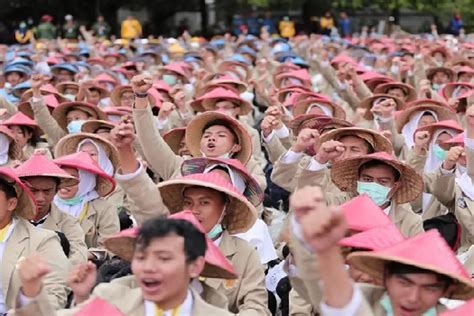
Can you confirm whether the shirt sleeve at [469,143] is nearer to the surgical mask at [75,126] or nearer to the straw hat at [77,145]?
the straw hat at [77,145]

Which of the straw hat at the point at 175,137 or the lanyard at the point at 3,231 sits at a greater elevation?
the lanyard at the point at 3,231

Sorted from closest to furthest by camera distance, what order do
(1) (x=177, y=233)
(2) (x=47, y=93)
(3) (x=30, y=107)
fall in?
(1) (x=177, y=233)
(3) (x=30, y=107)
(2) (x=47, y=93)

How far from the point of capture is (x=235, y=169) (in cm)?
572

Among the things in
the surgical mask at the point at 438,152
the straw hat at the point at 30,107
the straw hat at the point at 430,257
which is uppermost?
the straw hat at the point at 430,257

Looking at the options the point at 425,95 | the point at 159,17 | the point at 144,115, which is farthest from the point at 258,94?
the point at 159,17

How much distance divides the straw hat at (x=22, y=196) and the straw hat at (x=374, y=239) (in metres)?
1.74

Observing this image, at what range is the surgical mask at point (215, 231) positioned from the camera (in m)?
5.05

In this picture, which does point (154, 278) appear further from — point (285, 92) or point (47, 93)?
point (285, 92)

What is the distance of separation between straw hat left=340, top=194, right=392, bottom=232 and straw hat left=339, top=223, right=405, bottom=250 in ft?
0.71

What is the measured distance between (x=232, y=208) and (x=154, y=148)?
57.0 inches

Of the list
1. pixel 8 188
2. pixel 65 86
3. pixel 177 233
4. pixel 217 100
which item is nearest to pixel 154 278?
pixel 177 233

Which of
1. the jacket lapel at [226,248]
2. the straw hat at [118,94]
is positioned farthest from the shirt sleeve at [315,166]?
the straw hat at [118,94]

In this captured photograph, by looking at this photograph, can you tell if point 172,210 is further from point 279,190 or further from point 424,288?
point 279,190

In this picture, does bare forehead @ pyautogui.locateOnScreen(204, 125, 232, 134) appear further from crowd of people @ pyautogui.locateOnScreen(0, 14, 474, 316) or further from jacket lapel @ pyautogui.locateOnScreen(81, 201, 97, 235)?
jacket lapel @ pyautogui.locateOnScreen(81, 201, 97, 235)
